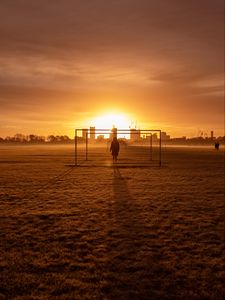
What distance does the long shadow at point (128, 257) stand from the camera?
466 cm

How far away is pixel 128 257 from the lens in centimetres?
590

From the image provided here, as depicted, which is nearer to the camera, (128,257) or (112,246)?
(128,257)

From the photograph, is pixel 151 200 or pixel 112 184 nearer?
pixel 151 200

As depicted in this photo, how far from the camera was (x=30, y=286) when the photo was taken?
4.77 m

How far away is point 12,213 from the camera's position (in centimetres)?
920

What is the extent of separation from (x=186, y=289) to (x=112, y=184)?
10.7m

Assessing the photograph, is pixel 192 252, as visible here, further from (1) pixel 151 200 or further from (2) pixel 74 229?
A: (1) pixel 151 200

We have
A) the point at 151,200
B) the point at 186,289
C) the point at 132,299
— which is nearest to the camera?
the point at 132,299

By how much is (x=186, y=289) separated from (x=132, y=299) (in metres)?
0.80

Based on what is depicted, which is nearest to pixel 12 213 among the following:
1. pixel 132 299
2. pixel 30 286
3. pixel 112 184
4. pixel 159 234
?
pixel 159 234

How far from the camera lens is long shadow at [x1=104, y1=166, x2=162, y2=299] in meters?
4.66

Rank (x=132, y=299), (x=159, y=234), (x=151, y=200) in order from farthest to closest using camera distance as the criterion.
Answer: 1. (x=151, y=200)
2. (x=159, y=234)
3. (x=132, y=299)

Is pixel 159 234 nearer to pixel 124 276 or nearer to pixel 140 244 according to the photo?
pixel 140 244

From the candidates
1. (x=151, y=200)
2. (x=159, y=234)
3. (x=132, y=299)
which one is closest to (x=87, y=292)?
(x=132, y=299)
